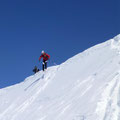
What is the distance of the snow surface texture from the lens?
7090 mm

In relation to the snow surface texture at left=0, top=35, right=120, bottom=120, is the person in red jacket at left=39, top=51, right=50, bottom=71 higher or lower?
higher

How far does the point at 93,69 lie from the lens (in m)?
11.0

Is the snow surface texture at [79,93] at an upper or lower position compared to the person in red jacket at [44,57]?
lower

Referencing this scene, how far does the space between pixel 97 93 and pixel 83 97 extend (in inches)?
25.9

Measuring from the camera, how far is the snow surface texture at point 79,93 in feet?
23.3

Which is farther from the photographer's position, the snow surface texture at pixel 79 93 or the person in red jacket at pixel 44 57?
the person in red jacket at pixel 44 57

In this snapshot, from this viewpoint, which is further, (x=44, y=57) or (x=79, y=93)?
(x=44, y=57)

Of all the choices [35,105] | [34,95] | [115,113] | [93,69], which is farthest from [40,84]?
[115,113]

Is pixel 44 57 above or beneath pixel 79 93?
above

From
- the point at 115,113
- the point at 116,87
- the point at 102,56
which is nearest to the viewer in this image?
the point at 115,113

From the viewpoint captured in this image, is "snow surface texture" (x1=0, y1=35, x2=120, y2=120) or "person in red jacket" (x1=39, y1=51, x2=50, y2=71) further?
"person in red jacket" (x1=39, y1=51, x2=50, y2=71)

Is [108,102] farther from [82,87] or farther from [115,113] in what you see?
[82,87]

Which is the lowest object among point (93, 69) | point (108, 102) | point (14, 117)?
point (108, 102)

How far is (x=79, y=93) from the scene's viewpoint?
9008 millimetres
